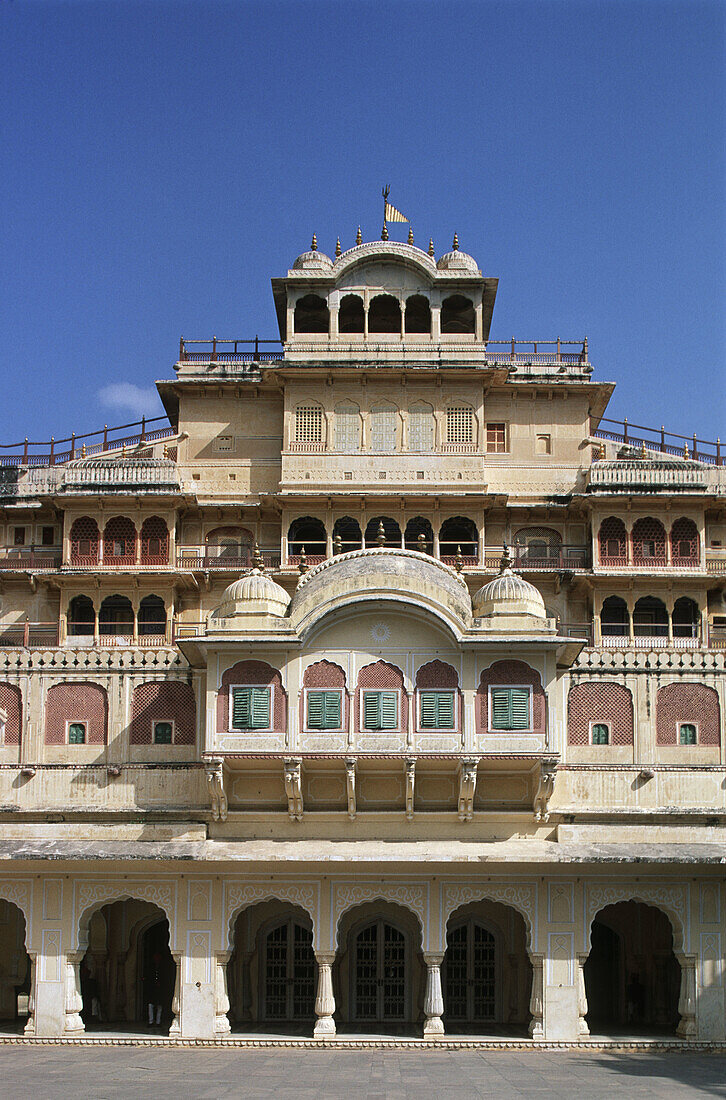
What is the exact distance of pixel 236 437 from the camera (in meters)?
41.6

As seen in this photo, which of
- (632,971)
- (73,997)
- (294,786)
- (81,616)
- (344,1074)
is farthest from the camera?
(81,616)

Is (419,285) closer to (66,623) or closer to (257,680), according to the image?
(66,623)

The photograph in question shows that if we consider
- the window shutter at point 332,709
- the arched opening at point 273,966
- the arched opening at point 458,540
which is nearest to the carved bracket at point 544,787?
the window shutter at point 332,709

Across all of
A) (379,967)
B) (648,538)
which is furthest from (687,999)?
(648,538)

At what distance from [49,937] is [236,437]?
18.5m

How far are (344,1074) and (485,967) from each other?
773cm

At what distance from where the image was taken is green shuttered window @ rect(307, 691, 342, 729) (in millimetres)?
27719

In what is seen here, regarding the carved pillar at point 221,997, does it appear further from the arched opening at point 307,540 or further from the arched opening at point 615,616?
the arched opening at point 615,616

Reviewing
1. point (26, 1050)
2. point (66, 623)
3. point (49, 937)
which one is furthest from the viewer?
point (66, 623)

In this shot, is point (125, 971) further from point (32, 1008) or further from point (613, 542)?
point (613, 542)

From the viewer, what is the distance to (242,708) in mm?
27828

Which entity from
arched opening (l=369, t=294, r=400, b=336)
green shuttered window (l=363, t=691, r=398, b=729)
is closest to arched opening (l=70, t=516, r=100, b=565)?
arched opening (l=369, t=294, r=400, b=336)

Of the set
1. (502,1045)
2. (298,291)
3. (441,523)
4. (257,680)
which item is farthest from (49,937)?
(298,291)

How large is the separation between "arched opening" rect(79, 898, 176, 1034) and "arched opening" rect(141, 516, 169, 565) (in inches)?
493
